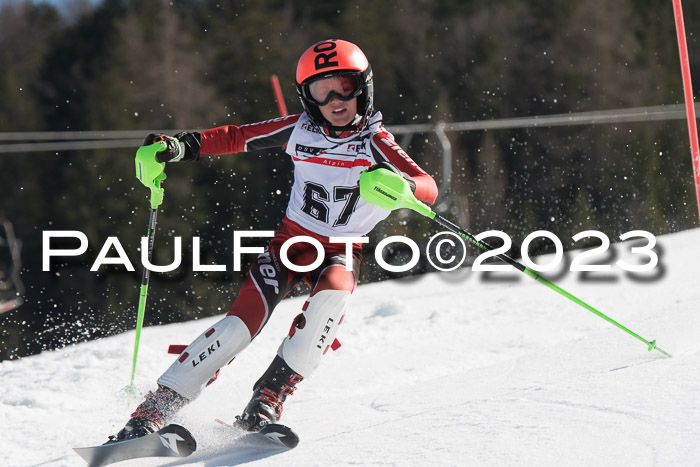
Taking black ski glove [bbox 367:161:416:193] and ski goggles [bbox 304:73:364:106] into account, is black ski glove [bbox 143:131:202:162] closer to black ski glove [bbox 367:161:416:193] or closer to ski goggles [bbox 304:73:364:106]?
ski goggles [bbox 304:73:364:106]

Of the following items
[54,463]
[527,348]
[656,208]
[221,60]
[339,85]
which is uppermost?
[221,60]

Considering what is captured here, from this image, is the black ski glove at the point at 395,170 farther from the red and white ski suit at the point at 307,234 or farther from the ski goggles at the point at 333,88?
the ski goggles at the point at 333,88

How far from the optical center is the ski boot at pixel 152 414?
9.82 feet

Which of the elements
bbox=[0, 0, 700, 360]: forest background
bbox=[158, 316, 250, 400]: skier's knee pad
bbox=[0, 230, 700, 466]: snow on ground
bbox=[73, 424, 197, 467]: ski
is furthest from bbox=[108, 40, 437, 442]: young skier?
bbox=[0, 0, 700, 360]: forest background

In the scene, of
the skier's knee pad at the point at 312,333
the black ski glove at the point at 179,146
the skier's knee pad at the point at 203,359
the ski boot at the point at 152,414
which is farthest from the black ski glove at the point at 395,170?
the ski boot at the point at 152,414

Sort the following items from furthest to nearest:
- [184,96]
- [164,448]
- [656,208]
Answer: [184,96]
[656,208]
[164,448]

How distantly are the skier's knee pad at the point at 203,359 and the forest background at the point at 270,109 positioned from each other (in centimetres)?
2438

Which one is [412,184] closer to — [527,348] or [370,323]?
[527,348]

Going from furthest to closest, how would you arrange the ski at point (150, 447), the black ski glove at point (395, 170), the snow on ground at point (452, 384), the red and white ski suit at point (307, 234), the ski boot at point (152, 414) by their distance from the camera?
1. the red and white ski suit at point (307, 234)
2. the black ski glove at point (395, 170)
3. the ski boot at point (152, 414)
4. the ski at point (150, 447)
5. the snow on ground at point (452, 384)

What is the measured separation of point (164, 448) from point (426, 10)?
42539mm

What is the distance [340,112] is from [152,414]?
56.1 inches

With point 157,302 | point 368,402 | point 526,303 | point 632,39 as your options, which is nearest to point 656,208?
point 632,39

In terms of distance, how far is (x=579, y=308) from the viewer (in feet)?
18.3

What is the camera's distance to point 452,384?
3984mm
